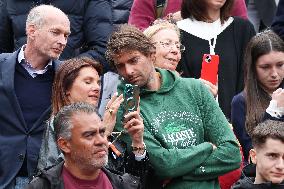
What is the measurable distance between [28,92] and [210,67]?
1505mm

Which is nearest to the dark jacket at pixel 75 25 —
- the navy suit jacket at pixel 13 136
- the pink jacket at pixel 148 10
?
the pink jacket at pixel 148 10

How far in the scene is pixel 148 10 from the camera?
8.49 m

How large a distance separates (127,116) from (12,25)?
2.60 m

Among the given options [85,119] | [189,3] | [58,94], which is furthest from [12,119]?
[189,3]

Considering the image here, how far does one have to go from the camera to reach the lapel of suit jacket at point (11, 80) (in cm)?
715

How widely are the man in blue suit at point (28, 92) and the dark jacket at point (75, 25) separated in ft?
2.11

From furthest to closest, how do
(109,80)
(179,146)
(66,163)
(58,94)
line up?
(109,80)
(58,94)
(179,146)
(66,163)

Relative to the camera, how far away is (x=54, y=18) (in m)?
7.57

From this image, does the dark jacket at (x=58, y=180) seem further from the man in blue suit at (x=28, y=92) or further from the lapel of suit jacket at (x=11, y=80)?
the lapel of suit jacket at (x=11, y=80)

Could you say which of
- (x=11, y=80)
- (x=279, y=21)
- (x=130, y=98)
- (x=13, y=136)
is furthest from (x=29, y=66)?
(x=279, y=21)

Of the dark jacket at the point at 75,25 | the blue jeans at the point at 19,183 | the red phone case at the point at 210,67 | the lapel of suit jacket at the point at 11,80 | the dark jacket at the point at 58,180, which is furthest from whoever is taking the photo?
the dark jacket at the point at 75,25

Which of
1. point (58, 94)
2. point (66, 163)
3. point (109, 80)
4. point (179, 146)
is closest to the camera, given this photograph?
point (66, 163)

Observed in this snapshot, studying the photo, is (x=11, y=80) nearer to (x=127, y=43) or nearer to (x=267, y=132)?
(x=127, y=43)

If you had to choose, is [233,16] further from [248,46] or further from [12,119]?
[12,119]
